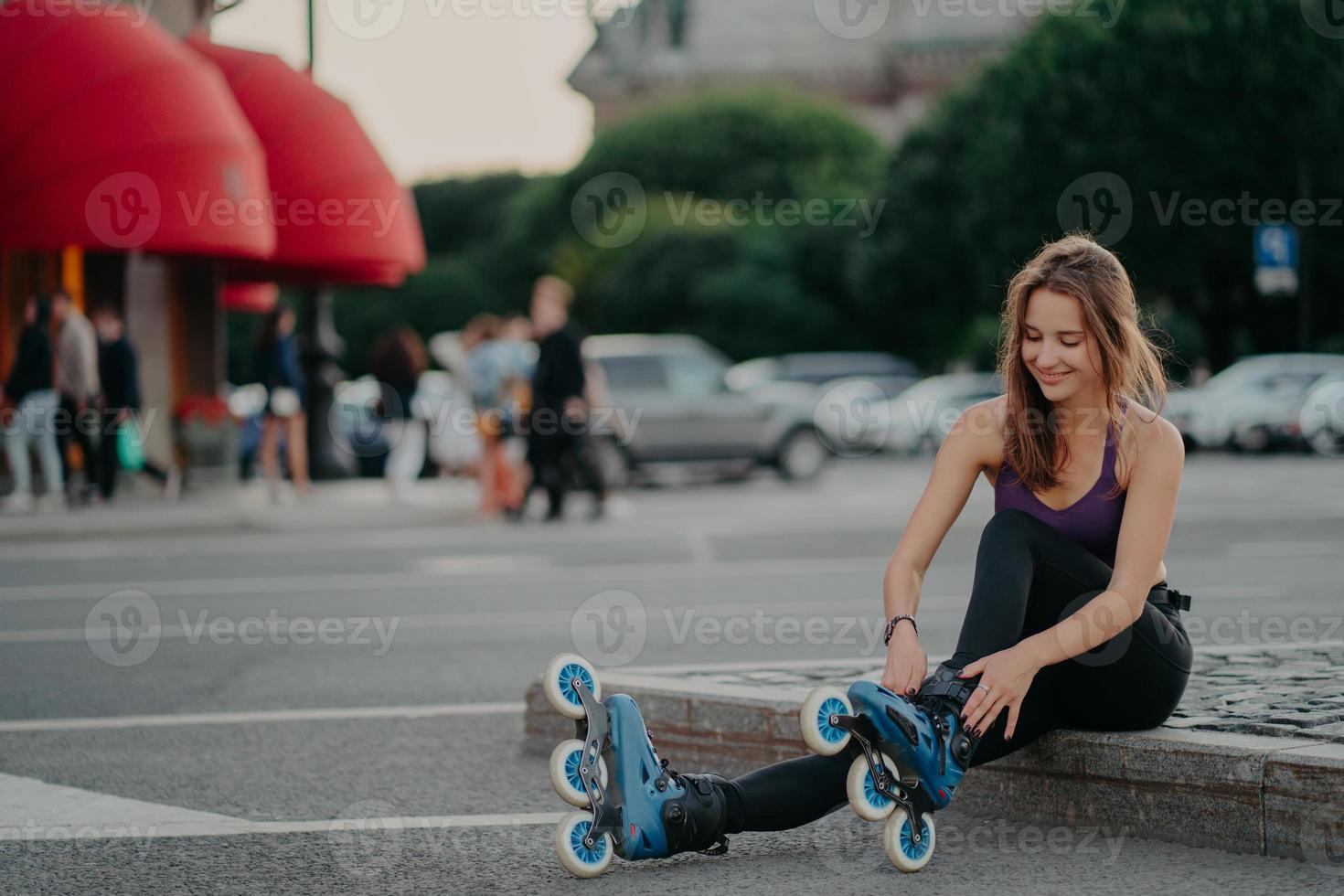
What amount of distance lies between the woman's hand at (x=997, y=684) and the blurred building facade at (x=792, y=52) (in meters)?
64.0

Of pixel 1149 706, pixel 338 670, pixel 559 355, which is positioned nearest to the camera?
pixel 1149 706

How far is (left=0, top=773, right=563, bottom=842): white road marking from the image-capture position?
4.64 meters

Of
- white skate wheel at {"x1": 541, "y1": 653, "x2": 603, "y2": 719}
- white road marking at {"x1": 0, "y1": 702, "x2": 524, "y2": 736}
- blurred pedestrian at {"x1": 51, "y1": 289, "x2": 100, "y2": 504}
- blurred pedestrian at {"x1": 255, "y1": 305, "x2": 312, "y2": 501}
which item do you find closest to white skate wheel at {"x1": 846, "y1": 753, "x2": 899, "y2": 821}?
white skate wheel at {"x1": 541, "y1": 653, "x2": 603, "y2": 719}

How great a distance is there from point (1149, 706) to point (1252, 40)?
92.9 ft

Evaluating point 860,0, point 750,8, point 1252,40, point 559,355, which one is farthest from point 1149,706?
point 750,8

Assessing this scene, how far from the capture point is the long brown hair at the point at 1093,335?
4262 millimetres

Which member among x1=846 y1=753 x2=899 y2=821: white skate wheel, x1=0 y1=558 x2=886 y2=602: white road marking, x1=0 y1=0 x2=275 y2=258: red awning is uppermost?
x1=0 y1=0 x2=275 y2=258: red awning

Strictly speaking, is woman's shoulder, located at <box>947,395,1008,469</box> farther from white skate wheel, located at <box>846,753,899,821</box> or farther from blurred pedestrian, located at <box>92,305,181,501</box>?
blurred pedestrian, located at <box>92,305,181,501</box>

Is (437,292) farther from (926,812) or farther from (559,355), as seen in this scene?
(926,812)

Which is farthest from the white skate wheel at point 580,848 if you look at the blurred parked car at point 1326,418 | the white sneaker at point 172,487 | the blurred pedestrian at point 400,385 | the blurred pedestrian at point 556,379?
the blurred parked car at point 1326,418

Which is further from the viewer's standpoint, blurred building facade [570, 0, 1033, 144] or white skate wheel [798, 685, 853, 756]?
blurred building facade [570, 0, 1033, 144]

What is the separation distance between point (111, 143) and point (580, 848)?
1276cm

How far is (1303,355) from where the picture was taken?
31.1m

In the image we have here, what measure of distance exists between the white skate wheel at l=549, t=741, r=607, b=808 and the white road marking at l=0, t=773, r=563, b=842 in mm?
783
